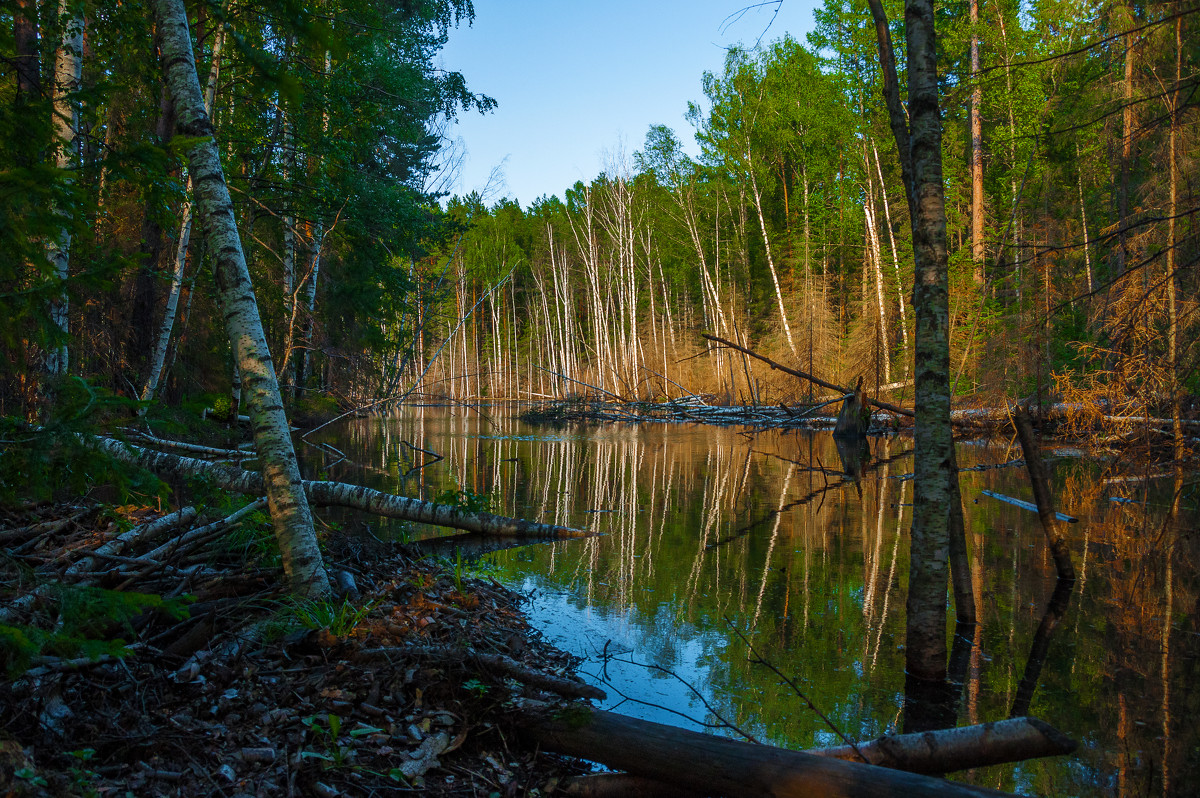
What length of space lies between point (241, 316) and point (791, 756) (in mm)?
3733

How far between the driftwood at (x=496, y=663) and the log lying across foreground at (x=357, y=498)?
3.41 metres

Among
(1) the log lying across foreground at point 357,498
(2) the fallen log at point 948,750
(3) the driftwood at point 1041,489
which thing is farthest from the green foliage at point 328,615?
(3) the driftwood at point 1041,489

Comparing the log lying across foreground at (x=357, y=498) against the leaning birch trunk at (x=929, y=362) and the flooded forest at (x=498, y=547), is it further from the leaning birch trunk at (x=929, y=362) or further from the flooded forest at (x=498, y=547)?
the leaning birch trunk at (x=929, y=362)

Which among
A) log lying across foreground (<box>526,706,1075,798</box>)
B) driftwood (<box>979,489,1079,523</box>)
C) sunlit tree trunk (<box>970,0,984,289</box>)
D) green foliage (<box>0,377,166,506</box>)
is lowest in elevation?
driftwood (<box>979,489,1079,523</box>)

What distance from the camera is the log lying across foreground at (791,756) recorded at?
227 centimetres

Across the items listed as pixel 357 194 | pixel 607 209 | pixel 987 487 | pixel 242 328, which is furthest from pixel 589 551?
pixel 607 209

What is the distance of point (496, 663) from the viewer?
324 cm

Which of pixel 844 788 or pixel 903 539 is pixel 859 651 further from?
pixel 903 539

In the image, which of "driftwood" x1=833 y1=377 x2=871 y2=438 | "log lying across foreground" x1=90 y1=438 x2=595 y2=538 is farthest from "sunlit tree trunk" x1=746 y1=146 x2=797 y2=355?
"log lying across foreground" x1=90 y1=438 x2=595 y2=538

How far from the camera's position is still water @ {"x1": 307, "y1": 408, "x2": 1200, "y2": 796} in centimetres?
360

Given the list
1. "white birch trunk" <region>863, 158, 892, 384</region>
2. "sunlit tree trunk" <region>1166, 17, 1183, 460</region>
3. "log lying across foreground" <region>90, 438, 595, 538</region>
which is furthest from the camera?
"white birch trunk" <region>863, 158, 892, 384</region>

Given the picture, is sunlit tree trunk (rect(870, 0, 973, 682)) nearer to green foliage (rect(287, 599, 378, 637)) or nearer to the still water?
the still water

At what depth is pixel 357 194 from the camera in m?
13.6

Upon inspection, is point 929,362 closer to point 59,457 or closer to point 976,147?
point 59,457
